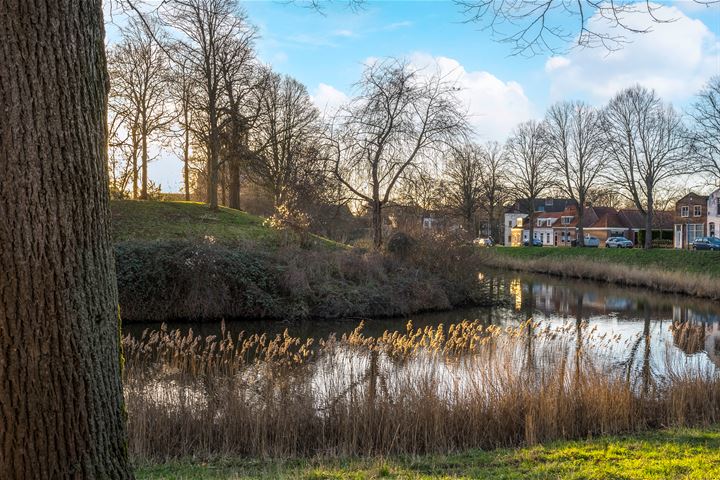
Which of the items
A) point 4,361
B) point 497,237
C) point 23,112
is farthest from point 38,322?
point 497,237

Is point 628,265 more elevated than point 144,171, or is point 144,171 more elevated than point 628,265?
point 144,171

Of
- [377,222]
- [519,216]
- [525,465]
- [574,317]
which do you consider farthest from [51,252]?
[519,216]

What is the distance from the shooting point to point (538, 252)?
41125 mm

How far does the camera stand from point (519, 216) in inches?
2820

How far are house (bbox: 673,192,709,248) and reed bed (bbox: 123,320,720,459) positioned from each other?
4622 cm

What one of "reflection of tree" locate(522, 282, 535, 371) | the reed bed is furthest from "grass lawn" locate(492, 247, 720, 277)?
the reed bed

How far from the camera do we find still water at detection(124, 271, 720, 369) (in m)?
14.2

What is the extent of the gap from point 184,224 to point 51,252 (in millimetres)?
21768

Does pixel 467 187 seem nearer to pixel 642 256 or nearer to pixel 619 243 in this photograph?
pixel 642 256

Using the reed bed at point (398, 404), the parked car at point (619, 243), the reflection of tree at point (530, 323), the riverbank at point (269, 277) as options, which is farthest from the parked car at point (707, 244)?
the reed bed at point (398, 404)

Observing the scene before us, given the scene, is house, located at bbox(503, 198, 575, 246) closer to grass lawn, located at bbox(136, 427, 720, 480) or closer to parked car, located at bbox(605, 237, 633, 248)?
parked car, located at bbox(605, 237, 633, 248)

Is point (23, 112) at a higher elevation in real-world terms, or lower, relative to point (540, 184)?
lower

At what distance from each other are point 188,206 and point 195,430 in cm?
2217

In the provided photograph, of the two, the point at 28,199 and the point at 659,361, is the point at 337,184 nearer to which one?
the point at 659,361
